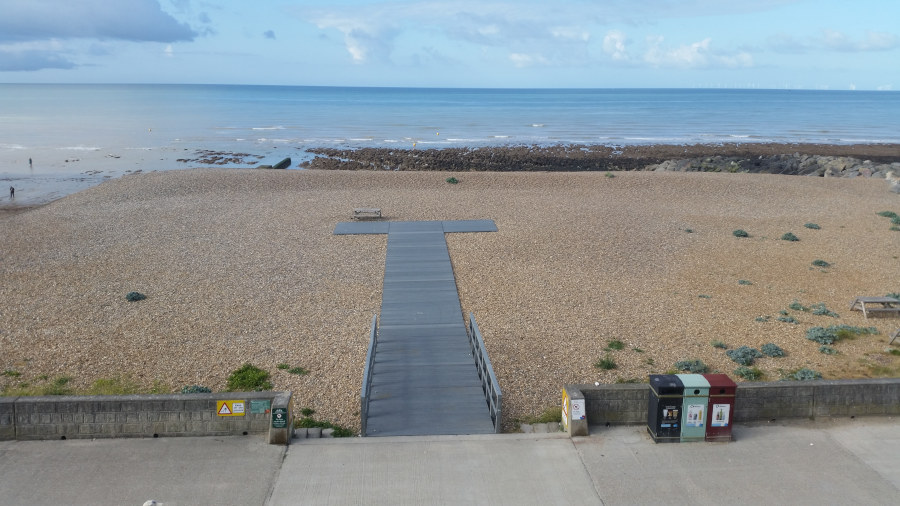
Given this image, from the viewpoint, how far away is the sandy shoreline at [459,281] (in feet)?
40.7

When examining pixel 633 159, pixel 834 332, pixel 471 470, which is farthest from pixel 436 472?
pixel 633 159

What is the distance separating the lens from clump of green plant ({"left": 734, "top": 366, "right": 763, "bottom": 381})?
464 inches

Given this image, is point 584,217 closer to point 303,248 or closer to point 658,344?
point 303,248

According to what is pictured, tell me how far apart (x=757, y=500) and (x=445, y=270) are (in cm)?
1076

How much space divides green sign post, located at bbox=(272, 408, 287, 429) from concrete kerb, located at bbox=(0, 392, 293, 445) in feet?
0.04

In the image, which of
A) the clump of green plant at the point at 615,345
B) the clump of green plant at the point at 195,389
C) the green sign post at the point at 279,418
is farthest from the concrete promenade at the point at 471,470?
the clump of green plant at the point at 615,345

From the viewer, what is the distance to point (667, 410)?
29.1 feet

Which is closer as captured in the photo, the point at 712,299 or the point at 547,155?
the point at 712,299

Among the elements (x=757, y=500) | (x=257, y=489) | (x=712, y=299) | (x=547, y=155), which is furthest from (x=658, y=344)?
(x=547, y=155)

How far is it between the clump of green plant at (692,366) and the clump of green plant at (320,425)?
5815 mm

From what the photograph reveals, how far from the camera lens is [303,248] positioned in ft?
66.2

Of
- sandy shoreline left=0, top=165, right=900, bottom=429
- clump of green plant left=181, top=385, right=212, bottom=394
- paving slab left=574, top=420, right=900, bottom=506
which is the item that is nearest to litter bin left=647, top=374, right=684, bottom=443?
paving slab left=574, top=420, right=900, bottom=506

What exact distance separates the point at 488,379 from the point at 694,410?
9.65ft

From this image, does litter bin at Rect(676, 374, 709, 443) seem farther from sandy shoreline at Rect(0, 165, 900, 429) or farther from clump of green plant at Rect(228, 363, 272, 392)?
clump of green plant at Rect(228, 363, 272, 392)
